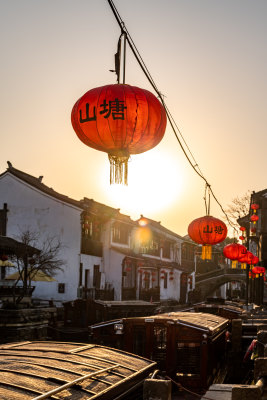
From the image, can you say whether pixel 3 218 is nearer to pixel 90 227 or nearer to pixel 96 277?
pixel 90 227

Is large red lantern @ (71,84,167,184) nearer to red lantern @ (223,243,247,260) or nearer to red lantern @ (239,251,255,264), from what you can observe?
red lantern @ (223,243,247,260)

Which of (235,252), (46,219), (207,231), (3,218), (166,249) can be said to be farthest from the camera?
(166,249)

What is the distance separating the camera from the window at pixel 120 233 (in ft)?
147

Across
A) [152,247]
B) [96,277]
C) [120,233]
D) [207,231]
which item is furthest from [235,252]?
[152,247]

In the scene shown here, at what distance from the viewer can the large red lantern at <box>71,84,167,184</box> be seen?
25.4 feet

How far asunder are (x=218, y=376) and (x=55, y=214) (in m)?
23.0

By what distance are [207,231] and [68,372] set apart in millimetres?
10387

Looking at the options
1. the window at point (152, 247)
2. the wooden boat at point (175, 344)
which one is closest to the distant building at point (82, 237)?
the window at point (152, 247)

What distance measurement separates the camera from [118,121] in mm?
7688

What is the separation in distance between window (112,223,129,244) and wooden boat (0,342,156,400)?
36.0 m

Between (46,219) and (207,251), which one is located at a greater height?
(46,219)

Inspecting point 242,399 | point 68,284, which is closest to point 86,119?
point 242,399

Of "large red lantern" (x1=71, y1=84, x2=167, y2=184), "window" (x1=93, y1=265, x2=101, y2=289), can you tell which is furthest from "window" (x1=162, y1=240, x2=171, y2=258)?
"large red lantern" (x1=71, y1=84, x2=167, y2=184)

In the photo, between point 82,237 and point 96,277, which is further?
point 96,277
